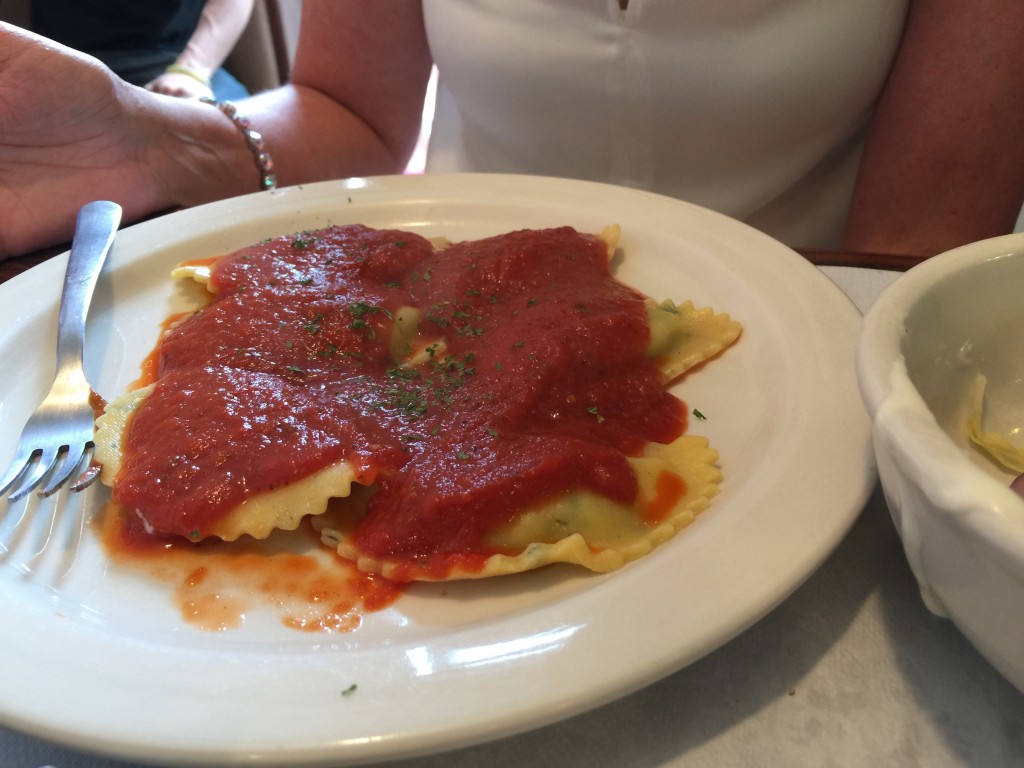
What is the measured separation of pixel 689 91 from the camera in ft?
7.33

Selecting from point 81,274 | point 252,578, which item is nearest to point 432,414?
point 252,578

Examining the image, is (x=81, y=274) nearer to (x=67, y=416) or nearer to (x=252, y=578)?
(x=67, y=416)

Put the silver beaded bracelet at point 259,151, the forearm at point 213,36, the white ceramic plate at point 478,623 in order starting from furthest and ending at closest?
1. the forearm at point 213,36
2. the silver beaded bracelet at point 259,151
3. the white ceramic plate at point 478,623

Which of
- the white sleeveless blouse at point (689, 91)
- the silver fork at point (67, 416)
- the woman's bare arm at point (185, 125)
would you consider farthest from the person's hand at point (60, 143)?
the white sleeveless blouse at point (689, 91)

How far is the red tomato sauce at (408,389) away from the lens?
1.33m

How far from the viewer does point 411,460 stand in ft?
4.55

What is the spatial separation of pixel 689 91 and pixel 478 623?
1759 mm

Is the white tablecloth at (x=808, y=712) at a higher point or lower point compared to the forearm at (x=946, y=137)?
lower

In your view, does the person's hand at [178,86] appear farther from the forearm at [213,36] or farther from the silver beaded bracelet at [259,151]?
the silver beaded bracelet at [259,151]

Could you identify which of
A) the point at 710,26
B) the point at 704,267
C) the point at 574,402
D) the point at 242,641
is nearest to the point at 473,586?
the point at 242,641

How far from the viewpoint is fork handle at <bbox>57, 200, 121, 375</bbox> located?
1.71 meters

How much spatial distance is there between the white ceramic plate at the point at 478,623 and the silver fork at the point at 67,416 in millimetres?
80

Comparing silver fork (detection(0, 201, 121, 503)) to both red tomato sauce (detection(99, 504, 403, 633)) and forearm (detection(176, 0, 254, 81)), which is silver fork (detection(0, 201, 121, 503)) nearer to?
red tomato sauce (detection(99, 504, 403, 633))

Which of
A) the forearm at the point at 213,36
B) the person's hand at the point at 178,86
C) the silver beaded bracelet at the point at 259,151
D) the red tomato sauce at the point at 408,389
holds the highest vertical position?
the red tomato sauce at the point at 408,389
